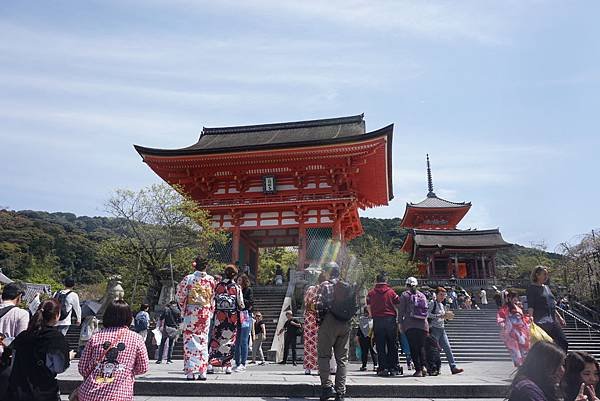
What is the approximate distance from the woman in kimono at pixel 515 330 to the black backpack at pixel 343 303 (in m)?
2.90

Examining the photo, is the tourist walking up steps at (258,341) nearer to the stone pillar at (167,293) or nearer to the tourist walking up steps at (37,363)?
the stone pillar at (167,293)

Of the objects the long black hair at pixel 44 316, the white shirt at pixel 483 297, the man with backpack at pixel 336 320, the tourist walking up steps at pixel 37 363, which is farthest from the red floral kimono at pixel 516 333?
the white shirt at pixel 483 297

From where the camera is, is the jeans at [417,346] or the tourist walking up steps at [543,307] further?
the jeans at [417,346]

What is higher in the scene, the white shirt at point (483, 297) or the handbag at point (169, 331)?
the white shirt at point (483, 297)

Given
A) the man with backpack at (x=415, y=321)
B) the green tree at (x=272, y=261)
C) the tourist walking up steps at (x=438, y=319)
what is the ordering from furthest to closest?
1. the green tree at (x=272, y=261)
2. the tourist walking up steps at (x=438, y=319)
3. the man with backpack at (x=415, y=321)

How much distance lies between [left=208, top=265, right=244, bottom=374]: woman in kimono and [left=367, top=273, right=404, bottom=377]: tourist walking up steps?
213 cm

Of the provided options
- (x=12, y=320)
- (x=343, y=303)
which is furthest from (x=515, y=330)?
(x=12, y=320)

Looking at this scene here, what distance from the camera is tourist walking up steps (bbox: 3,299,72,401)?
3.00 metres

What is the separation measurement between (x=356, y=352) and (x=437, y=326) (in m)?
4.90

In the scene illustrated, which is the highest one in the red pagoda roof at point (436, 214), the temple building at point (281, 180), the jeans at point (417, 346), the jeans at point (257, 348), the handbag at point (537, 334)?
the red pagoda roof at point (436, 214)

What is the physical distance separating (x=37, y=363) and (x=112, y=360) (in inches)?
22.1

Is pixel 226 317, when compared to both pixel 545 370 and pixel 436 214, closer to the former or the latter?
pixel 545 370

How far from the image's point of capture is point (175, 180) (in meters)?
23.0

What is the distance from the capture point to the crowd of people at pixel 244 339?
296 cm
